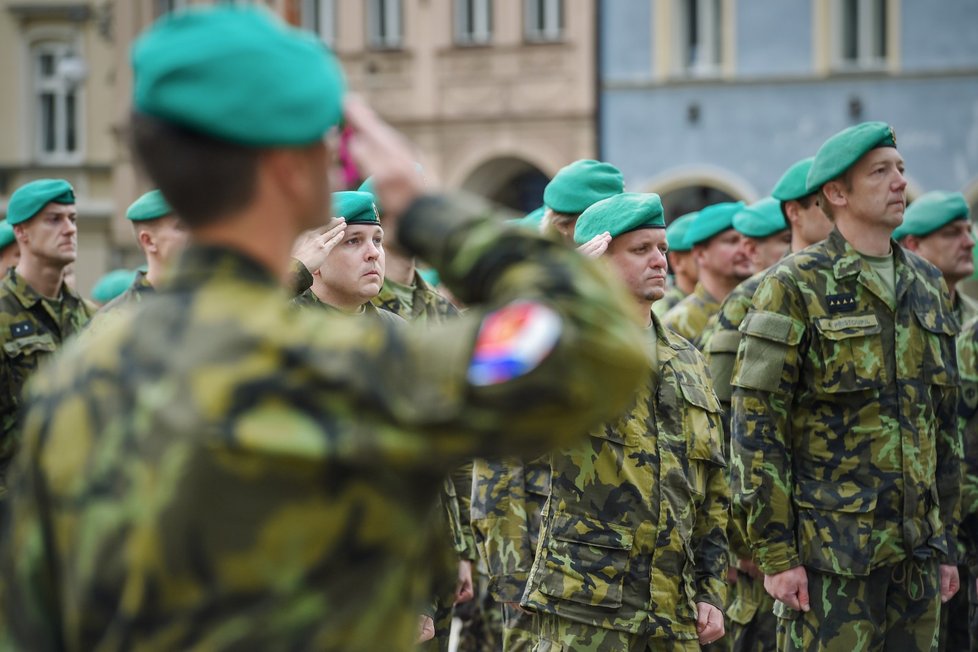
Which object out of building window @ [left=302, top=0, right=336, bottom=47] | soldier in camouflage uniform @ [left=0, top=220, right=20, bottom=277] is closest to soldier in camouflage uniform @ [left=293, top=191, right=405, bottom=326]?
soldier in camouflage uniform @ [left=0, top=220, right=20, bottom=277]

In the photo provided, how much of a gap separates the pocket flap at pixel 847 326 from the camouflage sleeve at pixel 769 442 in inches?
3.5

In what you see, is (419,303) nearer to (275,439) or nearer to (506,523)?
(506,523)

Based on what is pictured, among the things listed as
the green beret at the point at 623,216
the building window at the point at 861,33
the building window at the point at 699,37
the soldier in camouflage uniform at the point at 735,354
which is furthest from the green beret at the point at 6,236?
the building window at the point at 861,33

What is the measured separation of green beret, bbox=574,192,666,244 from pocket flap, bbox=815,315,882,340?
2.43 feet

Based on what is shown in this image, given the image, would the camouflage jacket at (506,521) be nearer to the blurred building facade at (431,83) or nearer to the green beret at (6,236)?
the green beret at (6,236)

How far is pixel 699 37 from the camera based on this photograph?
2716 cm

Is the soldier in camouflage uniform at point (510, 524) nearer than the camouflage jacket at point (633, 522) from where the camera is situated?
No

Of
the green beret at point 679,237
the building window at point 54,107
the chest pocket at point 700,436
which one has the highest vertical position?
the building window at point 54,107

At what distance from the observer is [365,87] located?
94.7 ft

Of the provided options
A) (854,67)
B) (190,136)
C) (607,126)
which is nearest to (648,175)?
(607,126)

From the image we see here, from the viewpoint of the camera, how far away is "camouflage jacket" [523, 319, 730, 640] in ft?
17.5

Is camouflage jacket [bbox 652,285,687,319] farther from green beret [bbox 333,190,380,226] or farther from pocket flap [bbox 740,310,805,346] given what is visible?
pocket flap [bbox 740,310,805,346]

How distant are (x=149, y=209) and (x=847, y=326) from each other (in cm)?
316

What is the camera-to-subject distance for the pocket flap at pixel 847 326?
6.00 meters
